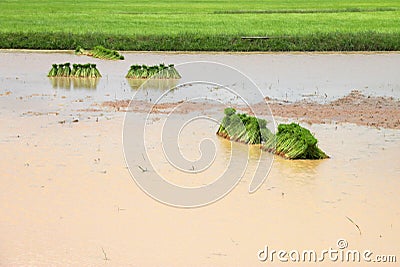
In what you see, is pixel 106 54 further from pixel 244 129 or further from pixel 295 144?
pixel 295 144

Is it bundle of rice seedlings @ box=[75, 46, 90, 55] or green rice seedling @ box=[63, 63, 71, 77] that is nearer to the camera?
green rice seedling @ box=[63, 63, 71, 77]

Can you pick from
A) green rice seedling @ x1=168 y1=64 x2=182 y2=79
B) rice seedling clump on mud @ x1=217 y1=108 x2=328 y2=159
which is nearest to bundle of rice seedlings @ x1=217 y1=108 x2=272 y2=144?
rice seedling clump on mud @ x1=217 y1=108 x2=328 y2=159

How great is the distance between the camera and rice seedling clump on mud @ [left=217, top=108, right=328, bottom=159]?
10.4 metres

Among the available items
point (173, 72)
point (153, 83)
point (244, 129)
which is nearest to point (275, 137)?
point (244, 129)

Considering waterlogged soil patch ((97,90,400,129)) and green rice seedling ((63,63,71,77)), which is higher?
green rice seedling ((63,63,71,77))

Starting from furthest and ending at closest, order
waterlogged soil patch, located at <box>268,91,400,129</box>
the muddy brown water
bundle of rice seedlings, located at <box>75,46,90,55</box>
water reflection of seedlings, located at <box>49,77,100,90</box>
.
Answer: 1. bundle of rice seedlings, located at <box>75,46,90,55</box>
2. water reflection of seedlings, located at <box>49,77,100,90</box>
3. waterlogged soil patch, located at <box>268,91,400,129</box>
4. the muddy brown water

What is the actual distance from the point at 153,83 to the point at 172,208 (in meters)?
10.2

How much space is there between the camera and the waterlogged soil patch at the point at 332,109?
1347 cm

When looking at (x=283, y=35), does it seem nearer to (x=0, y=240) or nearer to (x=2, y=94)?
(x=2, y=94)

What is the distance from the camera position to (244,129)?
11602 millimetres

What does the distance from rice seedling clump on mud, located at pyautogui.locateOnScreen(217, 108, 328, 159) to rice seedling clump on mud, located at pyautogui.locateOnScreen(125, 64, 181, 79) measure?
6797 mm

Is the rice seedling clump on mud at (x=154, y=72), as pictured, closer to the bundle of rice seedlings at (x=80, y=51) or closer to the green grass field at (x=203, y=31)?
the bundle of rice seedlings at (x=80, y=51)

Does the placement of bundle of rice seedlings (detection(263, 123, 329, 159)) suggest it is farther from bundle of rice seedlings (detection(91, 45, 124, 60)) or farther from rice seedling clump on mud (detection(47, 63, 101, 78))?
bundle of rice seedlings (detection(91, 45, 124, 60))

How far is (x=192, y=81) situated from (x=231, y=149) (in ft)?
25.4
